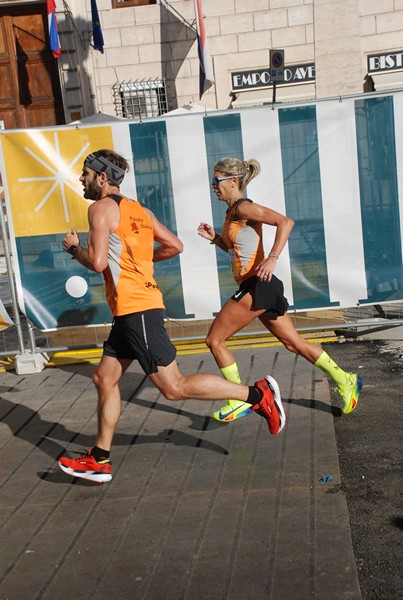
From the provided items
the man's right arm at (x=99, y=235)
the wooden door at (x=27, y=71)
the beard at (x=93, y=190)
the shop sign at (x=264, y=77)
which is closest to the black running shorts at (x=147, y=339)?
the man's right arm at (x=99, y=235)

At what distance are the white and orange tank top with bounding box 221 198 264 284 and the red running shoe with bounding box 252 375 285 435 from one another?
1011 millimetres

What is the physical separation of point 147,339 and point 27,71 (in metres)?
16.7

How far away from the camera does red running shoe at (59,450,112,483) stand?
485cm

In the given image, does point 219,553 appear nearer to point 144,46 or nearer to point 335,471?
point 335,471

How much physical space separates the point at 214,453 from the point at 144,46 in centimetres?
1653

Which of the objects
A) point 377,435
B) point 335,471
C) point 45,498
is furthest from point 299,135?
point 45,498

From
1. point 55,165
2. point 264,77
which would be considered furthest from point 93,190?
point 264,77

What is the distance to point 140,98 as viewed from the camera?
2044 cm

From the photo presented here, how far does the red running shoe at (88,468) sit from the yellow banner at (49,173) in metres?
3.09

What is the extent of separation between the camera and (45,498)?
4.75 metres

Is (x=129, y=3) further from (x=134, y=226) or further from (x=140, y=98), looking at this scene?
(x=134, y=226)

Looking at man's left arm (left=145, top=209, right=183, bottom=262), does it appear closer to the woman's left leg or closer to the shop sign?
the woman's left leg

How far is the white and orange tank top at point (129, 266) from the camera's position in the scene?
4.83 metres

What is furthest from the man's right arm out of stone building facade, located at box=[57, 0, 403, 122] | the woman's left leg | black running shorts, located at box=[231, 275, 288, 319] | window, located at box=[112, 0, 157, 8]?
window, located at box=[112, 0, 157, 8]
